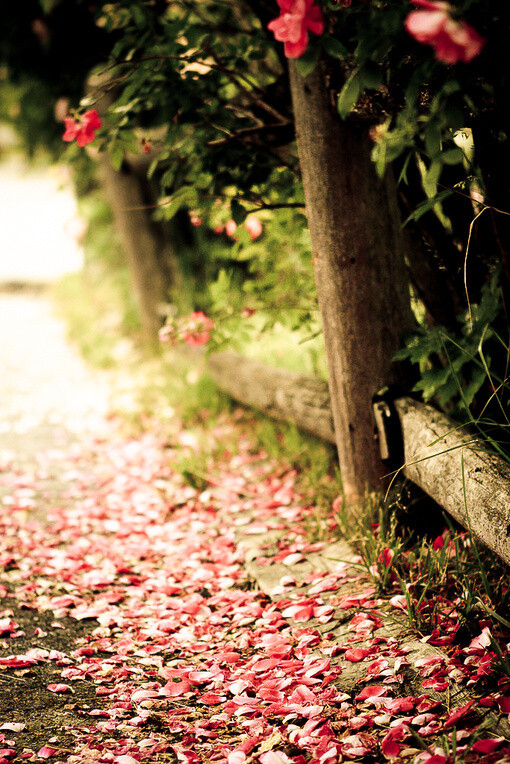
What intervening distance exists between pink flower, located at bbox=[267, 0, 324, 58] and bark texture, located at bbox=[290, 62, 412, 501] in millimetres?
859

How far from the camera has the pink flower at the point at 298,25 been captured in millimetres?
1348

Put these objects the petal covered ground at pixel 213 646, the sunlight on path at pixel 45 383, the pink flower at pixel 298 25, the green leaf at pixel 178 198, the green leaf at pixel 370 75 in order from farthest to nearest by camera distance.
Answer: the sunlight on path at pixel 45 383, the green leaf at pixel 178 198, the petal covered ground at pixel 213 646, the green leaf at pixel 370 75, the pink flower at pixel 298 25

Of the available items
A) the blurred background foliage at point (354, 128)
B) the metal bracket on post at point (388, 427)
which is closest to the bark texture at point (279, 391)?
the blurred background foliage at point (354, 128)

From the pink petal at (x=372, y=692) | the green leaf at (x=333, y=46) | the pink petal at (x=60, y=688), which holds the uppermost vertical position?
the green leaf at (x=333, y=46)

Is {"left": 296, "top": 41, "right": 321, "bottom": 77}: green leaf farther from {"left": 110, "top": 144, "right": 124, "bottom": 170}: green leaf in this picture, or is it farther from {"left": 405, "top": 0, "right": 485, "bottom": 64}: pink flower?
{"left": 110, "top": 144, "right": 124, "bottom": 170}: green leaf

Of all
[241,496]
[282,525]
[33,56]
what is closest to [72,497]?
[241,496]

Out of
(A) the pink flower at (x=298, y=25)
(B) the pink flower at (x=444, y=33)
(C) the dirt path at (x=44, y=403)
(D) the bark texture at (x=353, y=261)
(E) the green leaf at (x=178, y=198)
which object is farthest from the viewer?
(C) the dirt path at (x=44, y=403)

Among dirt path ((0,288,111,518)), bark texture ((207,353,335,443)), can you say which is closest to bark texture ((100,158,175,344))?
dirt path ((0,288,111,518))

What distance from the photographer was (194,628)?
2291mm

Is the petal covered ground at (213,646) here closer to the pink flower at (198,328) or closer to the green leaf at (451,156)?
the pink flower at (198,328)

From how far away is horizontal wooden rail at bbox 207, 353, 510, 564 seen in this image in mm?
1747

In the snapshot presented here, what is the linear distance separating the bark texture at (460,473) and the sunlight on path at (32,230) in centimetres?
993

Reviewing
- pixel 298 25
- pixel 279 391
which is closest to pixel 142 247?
pixel 279 391

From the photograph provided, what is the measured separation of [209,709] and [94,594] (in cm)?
90
